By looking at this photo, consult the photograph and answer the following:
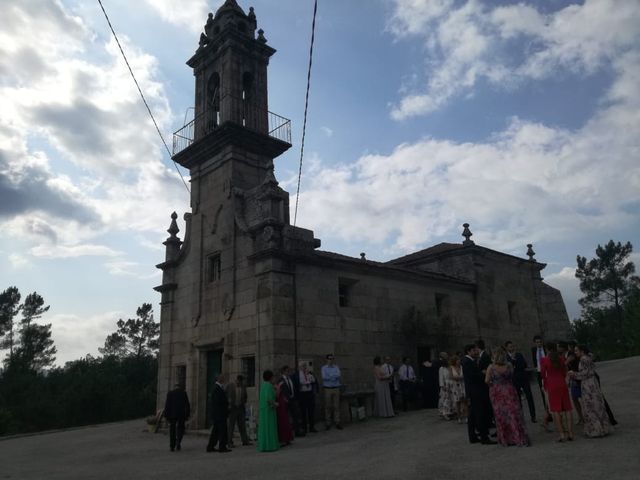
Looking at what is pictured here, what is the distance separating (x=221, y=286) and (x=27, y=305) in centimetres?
4614

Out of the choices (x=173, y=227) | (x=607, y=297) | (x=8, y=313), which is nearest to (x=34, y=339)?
(x=8, y=313)

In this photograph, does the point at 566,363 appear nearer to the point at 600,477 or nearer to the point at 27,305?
the point at 600,477

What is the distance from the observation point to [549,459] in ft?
24.2

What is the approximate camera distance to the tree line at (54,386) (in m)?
36.0

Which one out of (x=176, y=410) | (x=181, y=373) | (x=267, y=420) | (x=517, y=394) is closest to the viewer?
(x=517, y=394)

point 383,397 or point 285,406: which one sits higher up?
point 383,397

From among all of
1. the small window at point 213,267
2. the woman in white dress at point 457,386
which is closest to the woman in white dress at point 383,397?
the woman in white dress at point 457,386

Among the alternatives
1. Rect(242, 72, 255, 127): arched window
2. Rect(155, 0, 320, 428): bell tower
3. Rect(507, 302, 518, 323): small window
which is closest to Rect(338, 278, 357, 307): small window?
Rect(155, 0, 320, 428): bell tower

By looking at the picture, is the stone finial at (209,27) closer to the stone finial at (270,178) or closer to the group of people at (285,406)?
the stone finial at (270,178)

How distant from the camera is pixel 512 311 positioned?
74.1 ft

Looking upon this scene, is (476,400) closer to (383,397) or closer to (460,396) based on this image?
(460,396)

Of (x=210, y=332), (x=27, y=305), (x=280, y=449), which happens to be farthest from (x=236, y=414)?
(x=27, y=305)

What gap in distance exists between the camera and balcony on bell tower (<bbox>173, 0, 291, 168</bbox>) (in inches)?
700

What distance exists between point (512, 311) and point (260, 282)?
13211 millimetres
